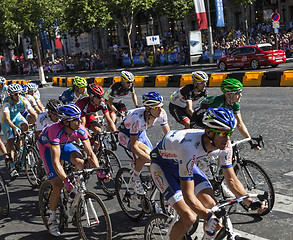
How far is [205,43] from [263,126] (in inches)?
1029

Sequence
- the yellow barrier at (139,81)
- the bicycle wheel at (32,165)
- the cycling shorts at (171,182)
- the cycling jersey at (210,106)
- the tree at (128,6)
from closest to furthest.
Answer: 1. the cycling shorts at (171,182)
2. the cycling jersey at (210,106)
3. the bicycle wheel at (32,165)
4. the yellow barrier at (139,81)
5. the tree at (128,6)

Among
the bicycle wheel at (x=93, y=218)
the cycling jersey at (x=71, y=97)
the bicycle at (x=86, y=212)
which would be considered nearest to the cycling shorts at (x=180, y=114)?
the cycling jersey at (x=71, y=97)

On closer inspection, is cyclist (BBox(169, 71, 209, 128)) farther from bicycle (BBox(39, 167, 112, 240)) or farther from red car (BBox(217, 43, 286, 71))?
red car (BBox(217, 43, 286, 71))

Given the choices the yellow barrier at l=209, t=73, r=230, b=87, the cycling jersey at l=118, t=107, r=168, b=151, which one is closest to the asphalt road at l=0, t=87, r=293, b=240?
the cycling jersey at l=118, t=107, r=168, b=151

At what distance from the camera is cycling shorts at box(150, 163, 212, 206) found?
4.48 m

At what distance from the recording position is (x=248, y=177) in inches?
244

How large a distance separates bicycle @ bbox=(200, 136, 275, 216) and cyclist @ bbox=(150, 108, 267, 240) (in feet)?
4.85

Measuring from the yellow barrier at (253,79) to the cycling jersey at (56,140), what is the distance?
15.0m

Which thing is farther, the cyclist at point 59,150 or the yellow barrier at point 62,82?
the yellow barrier at point 62,82

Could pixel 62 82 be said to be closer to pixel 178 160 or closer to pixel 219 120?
pixel 178 160

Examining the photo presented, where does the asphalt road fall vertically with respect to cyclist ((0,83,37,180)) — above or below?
below

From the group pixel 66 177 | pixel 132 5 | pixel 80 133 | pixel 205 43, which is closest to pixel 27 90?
pixel 80 133

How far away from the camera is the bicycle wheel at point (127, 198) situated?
633 centimetres

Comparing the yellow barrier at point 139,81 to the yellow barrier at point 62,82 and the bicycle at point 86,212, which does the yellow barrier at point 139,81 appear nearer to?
the yellow barrier at point 62,82
